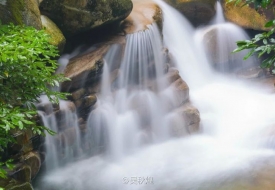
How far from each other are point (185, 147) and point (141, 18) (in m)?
4.13

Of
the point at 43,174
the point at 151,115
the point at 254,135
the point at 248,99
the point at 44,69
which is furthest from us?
the point at 248,99

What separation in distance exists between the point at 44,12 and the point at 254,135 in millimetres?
5942

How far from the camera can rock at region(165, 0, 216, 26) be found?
1090cm

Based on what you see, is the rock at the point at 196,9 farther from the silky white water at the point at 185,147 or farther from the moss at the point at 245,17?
the silky white water at the point at 185,147

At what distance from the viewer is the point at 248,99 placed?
31.4 feet

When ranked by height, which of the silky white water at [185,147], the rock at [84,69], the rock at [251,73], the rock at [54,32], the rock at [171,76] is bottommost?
the silky white water at [185,147]

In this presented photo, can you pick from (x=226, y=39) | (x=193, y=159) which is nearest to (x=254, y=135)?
(x=193, y=159)

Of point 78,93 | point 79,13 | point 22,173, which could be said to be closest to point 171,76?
point 78,93

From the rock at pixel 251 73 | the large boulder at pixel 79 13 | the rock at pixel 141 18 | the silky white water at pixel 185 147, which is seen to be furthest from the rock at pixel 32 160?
the rock at pixel 251 73

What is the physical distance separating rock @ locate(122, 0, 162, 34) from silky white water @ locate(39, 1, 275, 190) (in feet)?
3.92

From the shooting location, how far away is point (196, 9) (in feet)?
36.6

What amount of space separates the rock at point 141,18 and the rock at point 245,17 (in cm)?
342

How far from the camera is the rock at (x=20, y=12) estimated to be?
4.84 metres

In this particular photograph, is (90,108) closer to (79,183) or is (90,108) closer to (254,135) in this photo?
(79,183)
